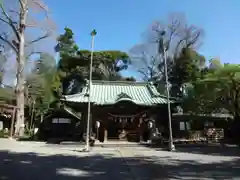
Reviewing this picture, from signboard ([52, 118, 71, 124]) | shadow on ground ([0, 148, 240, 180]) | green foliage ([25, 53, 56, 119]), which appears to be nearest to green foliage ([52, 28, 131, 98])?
green foliage ([25, 53, 56, 119])

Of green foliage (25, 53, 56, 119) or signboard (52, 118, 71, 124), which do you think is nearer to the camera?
signboard (52, 118, 71, 124)

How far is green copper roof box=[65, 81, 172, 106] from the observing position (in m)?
19.2

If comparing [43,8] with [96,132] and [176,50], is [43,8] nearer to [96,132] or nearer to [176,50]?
[96,132]

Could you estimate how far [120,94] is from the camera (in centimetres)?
1948

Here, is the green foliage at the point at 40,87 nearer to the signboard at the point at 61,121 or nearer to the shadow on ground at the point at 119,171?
the signboard at the point at 61,121

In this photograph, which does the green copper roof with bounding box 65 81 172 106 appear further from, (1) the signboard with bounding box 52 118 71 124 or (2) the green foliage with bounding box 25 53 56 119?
(2) the green foliage with bounding box 25 53 56 119

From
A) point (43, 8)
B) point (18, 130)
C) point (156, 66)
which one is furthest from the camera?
point (156, 66)

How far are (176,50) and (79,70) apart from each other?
51.9ft

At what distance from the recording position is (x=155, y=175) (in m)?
8.05

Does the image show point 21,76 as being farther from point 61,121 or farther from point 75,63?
point 75,63

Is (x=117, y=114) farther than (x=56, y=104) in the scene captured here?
No

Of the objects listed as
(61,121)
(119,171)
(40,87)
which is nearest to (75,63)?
(40,87)

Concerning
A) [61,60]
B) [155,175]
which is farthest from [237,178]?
[61,60]

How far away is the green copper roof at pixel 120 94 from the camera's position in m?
19.2
